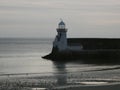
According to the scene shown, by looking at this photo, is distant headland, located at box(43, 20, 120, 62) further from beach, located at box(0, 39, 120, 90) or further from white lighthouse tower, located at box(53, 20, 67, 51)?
beach, located at box(0, 39, 120, 90)

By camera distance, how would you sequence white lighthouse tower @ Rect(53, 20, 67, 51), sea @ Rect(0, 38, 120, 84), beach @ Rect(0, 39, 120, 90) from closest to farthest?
beach @ Rect(0, 39, 120, 90), sea @ Rect(0, 38, 120, 84), white lighthouse tower @ Rect(53, 20, 67, 51)

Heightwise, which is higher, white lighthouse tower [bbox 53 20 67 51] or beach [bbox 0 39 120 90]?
white lighthouse tower [bbox 53 20 67 51]

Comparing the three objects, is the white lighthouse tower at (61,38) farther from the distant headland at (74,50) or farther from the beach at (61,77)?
the beach at (61,77)

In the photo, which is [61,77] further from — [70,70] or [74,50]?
[74,50]

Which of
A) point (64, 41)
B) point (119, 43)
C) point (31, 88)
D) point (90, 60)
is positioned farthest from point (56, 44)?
point (31, 88)

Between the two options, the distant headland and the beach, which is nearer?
the beach

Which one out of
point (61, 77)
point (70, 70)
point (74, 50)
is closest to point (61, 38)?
point (74, 50)

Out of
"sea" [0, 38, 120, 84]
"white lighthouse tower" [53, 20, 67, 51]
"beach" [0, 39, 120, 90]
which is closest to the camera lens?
"beach" [0, 39, 120, 90]

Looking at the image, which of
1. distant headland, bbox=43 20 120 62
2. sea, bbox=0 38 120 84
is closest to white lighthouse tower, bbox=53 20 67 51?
distant headland, bbox=43 20 120 62

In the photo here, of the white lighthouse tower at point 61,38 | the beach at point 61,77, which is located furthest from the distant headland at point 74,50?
the beach at point 61,77

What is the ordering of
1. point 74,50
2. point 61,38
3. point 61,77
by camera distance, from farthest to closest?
point 74,50
point 61,38
point 61,77

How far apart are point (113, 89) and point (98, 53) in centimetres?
3109

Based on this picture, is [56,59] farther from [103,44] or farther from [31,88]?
[31,88]

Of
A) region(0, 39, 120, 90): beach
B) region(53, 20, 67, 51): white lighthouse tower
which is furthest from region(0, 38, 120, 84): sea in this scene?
region(53, 20, 67, 51): white lighthouse tower
